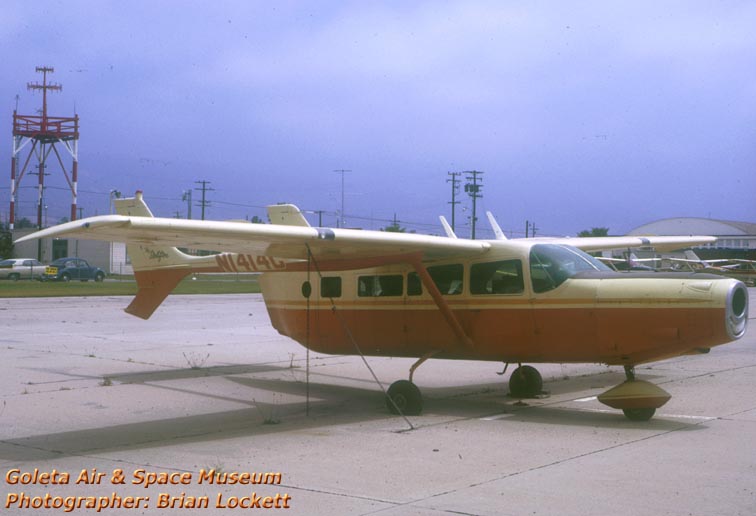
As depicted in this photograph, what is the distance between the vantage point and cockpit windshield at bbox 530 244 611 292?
10.6 m

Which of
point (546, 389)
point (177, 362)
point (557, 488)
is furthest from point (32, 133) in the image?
point (557, 488)

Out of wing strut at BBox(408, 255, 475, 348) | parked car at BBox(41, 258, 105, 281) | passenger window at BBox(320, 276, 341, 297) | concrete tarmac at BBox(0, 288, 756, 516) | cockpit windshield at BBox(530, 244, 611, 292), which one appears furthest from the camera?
parked car at BBox(41, 258, 105, 281)

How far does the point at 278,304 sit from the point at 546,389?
4.44 metres

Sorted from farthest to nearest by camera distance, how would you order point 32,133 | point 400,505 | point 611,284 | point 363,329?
point 32,133 < point 363,329 < point 611,284 < point 400,505

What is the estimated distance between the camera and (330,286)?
12766mm

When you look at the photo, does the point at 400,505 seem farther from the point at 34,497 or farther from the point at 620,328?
the point at 620,328

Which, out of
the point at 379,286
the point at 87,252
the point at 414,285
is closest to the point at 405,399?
the point at 414,285

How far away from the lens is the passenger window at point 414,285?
38.4 feet

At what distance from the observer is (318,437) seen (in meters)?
9.32

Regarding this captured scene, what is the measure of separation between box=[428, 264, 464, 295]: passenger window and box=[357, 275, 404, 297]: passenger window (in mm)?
553

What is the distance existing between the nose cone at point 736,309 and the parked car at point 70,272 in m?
55.0

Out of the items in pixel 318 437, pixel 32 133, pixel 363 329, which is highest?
pixel 32 133

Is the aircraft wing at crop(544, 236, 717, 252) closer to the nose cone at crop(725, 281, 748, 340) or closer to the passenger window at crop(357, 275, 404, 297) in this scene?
the passenger window at crop(357, 275, 404, 297)

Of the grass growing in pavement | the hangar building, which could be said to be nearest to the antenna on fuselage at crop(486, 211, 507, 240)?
the grass growing in pavement
